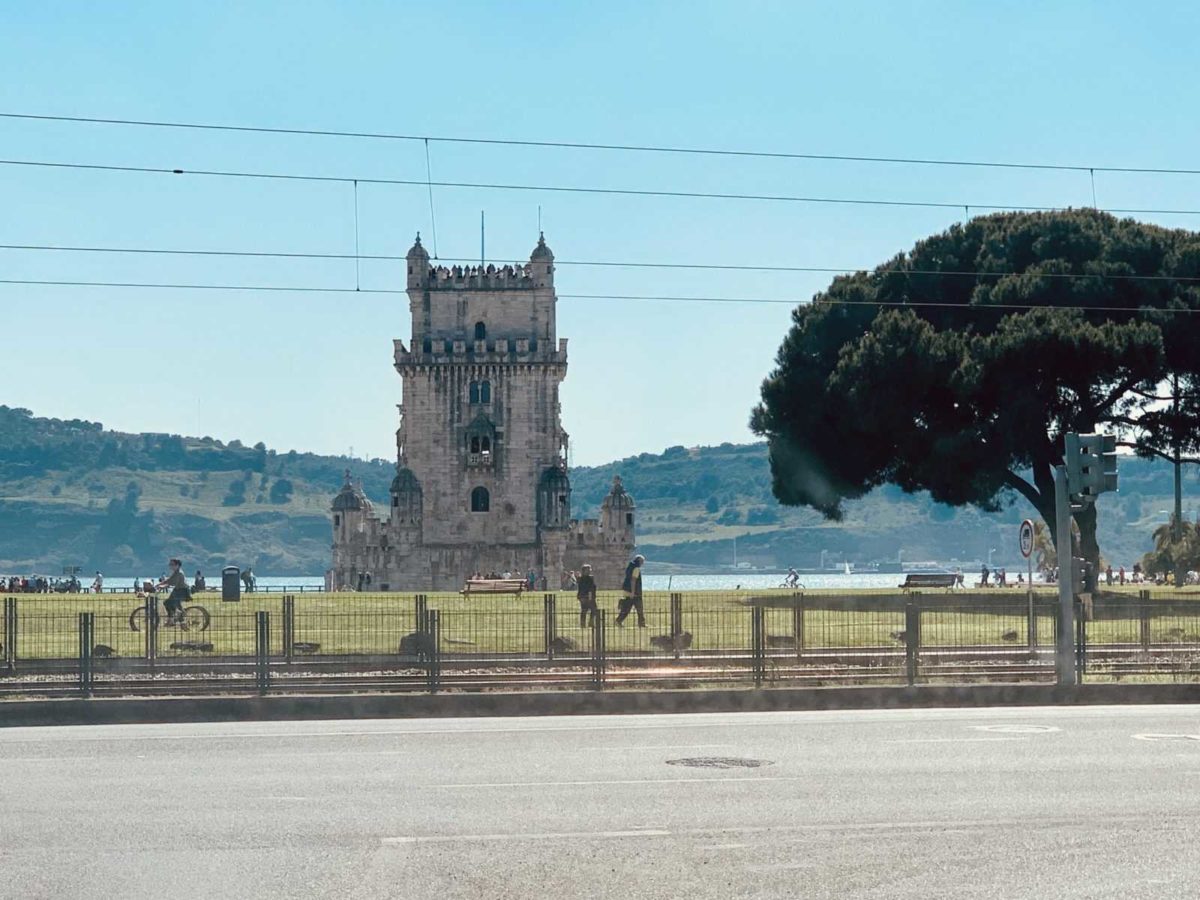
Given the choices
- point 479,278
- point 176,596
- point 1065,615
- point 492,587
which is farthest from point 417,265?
point 1065,615

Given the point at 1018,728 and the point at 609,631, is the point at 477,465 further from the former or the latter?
the point at 1018,728

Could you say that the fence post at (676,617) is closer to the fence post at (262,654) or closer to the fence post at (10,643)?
the fence post at (262,654)

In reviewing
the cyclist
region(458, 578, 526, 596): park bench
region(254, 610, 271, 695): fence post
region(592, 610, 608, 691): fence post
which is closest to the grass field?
the cyclist

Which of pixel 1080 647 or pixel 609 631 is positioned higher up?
pixel 609 631

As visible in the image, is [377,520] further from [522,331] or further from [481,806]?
[481,806]

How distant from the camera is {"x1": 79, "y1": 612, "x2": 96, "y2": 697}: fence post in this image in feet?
79.6

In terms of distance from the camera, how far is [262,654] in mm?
24547

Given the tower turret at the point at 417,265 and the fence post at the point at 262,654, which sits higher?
the tower turret at the point at 417,265

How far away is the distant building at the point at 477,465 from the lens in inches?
4072

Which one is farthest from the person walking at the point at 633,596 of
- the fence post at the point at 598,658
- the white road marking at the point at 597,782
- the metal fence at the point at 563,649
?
the white road marking at the point at 597,782

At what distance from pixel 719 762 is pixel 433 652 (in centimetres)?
853

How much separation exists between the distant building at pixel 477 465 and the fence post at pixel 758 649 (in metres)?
75.2

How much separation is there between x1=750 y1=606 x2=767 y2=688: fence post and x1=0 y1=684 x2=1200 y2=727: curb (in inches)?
54.3

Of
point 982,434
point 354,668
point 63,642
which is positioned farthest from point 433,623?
point 982,434
